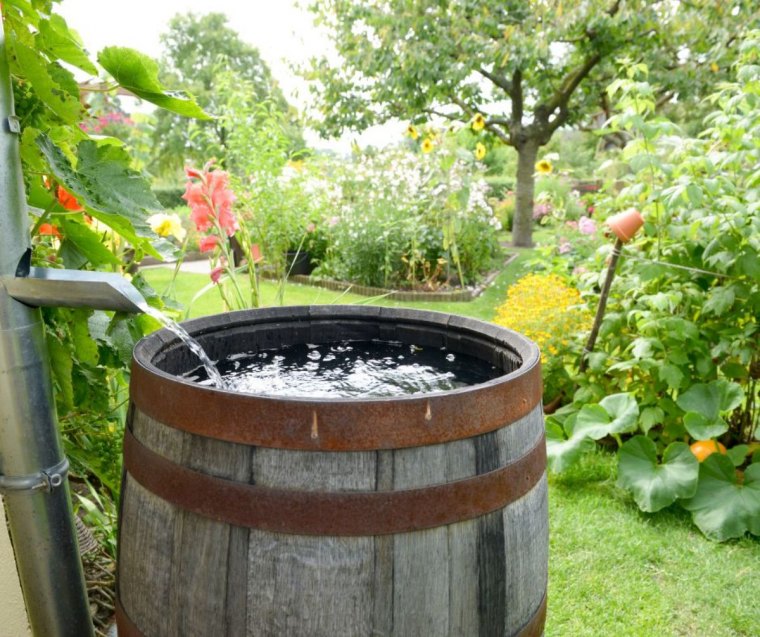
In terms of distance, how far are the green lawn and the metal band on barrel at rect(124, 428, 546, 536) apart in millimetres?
1303

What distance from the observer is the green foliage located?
7.86ft

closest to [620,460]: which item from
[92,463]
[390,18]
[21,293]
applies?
[92,463]

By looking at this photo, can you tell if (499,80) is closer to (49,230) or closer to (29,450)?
(49,230)

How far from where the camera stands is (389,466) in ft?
2.84

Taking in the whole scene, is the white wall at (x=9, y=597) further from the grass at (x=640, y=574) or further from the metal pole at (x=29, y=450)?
the grass at (x=640, y=574)

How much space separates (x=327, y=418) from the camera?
33.1 inches

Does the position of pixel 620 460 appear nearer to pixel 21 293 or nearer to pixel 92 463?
pixel 92 463

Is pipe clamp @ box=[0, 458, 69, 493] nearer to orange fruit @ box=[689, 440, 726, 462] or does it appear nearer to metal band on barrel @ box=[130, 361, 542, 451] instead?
metal band on barrel @ box=[130, 361, 542, 451]

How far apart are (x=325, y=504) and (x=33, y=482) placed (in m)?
0.53

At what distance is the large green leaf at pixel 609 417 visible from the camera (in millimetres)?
2596

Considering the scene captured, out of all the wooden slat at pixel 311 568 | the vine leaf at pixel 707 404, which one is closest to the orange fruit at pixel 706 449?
the vine leaf at pixel 707 404

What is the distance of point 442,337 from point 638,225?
58.8 inches

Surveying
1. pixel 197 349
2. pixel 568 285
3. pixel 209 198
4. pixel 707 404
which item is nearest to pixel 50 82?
pixel 197 349

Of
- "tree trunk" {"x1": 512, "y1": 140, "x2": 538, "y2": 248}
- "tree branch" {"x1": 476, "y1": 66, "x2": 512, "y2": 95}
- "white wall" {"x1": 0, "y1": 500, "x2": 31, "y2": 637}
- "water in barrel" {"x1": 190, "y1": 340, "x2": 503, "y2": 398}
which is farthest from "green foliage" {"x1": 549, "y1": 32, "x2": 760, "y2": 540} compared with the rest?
"tree trunk" {"x1": 512, "y1": 140, "x2": 538, "y2": 248}
